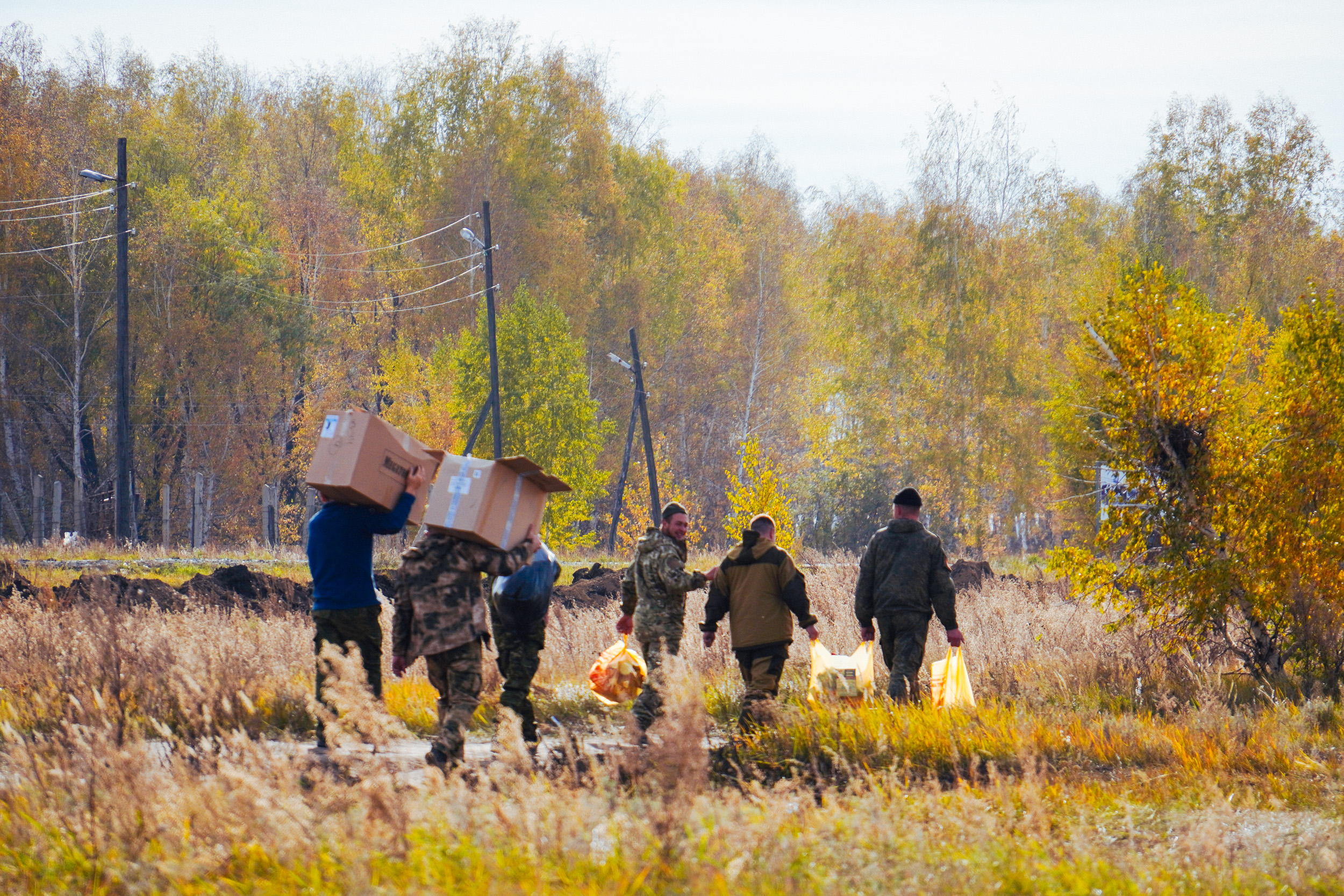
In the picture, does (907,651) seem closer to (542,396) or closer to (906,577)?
(906,577)

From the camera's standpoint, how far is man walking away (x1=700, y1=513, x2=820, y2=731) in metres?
8.27

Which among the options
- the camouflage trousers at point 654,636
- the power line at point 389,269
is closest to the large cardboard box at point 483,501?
the camouflage trousers at point 654,636

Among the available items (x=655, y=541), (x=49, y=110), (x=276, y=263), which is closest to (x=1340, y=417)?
(x=655, y=541)

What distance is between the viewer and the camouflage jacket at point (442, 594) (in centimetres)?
680

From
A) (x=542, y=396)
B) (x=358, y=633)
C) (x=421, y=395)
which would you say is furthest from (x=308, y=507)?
(x=358, y=633)

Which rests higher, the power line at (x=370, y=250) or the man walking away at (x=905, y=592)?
the power line at (x=370, y=250)

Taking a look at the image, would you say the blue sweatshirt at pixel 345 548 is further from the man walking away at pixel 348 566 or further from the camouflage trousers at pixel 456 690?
the camouflage trousers at pixel 456 690

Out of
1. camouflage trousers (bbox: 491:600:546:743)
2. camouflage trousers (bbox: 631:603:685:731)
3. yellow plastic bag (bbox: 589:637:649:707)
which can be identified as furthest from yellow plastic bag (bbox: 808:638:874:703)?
camouflage trousers (bbox: 491:600:546:743)

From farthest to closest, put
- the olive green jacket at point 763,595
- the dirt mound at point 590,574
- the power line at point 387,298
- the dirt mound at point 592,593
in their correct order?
the power line at point 387,298 < the dirt mound at point 590,574 < the dirt mound at point 592,593 < the olive green jacket at point 763,595

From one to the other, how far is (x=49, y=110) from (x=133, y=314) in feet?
24.1

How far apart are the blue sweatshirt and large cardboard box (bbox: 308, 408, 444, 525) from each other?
0.24 ft

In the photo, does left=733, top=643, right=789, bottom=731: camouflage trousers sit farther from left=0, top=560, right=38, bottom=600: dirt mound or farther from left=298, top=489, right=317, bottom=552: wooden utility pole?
left=298, top=489, right=317, bottom=552: wooden utility pole

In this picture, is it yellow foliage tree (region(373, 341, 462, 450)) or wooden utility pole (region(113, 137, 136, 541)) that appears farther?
yellow foliage tree (region(373, 341, 462, 450))

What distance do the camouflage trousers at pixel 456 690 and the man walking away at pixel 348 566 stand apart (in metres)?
0.51
